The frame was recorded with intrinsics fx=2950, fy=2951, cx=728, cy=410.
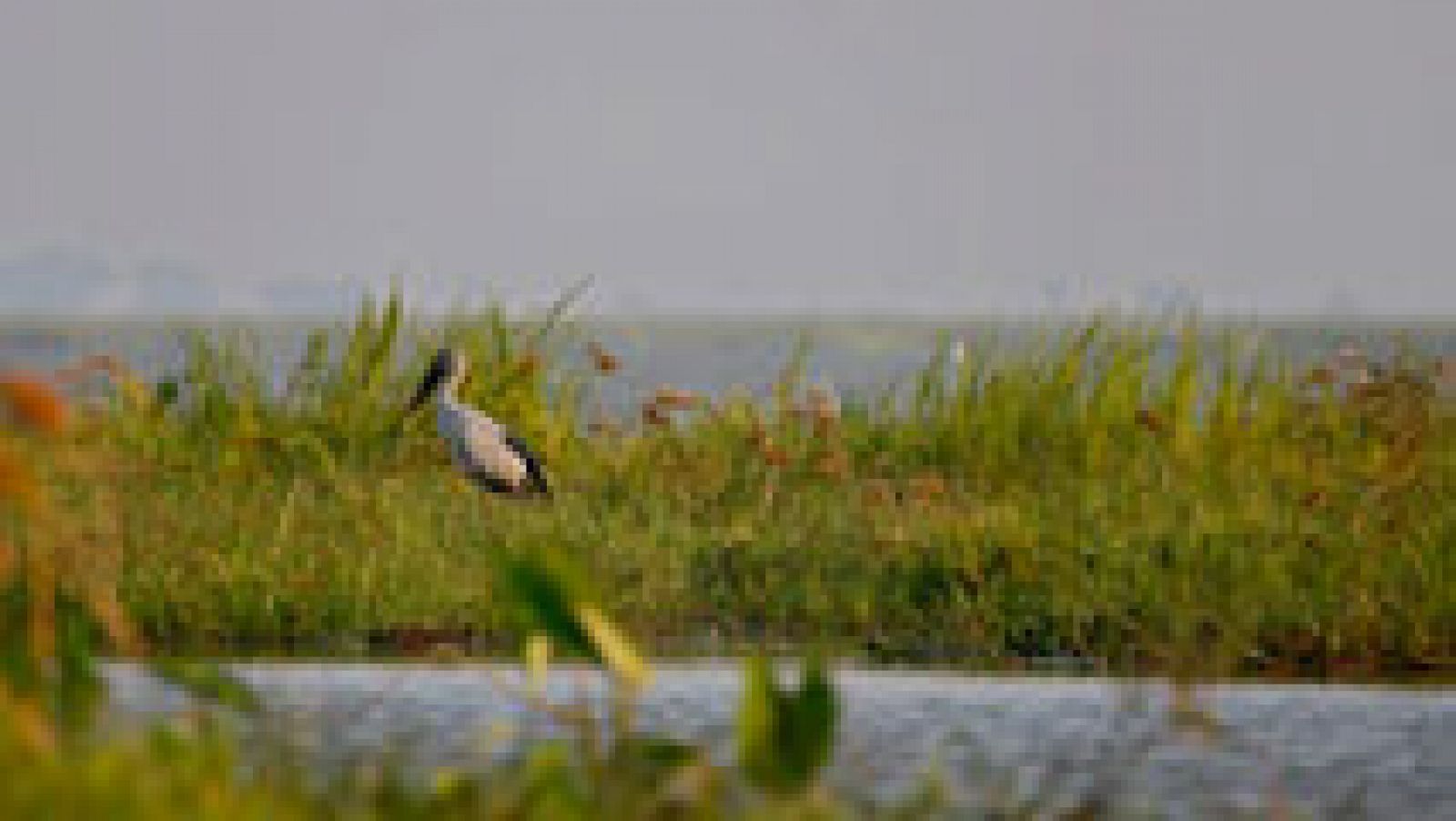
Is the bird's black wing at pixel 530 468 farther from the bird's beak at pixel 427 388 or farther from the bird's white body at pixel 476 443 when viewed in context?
the bird's beak at pixel 427 388

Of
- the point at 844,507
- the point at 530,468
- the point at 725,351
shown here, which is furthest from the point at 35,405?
the point at 725,351

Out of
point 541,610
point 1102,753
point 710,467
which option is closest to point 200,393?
point 710,467

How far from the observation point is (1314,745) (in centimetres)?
804

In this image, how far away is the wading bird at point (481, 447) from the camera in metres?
13.1

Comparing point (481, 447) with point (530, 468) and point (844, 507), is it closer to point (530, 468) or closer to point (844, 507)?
point (530, 468)

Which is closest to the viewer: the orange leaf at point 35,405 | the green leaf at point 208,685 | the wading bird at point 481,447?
the orange leaf at point 35,405

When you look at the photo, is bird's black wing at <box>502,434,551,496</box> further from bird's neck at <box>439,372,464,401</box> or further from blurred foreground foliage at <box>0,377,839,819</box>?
blurred foreground foliage at <box>0,377,839,819</box>

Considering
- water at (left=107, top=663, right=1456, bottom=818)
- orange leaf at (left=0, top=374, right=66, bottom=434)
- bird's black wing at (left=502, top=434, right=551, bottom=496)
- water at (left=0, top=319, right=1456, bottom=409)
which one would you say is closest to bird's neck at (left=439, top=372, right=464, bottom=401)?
bird's black wing at (left=502, top=434, right=551, bottom=496)

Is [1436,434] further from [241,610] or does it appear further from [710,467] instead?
[241,610]

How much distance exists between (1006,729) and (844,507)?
432 centimetres

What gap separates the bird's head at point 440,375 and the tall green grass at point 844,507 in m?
0.18

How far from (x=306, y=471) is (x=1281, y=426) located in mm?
4706

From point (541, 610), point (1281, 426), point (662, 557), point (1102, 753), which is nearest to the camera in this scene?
point (541, 610)

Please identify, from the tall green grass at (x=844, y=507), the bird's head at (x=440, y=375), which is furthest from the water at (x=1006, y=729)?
the bird's head at (x=440, y=375)
